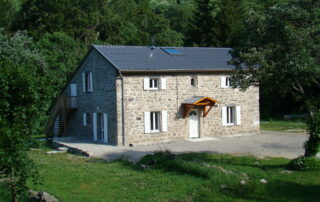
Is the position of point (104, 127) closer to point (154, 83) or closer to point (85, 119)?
point (85, 119)

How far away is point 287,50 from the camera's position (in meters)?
13.3

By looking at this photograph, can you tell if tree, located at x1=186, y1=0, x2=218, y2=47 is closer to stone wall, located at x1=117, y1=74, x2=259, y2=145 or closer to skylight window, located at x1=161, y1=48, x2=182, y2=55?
skylight window, located at x1=161, y1=48, x2=182, y2=55

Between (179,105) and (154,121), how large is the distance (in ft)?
6.14

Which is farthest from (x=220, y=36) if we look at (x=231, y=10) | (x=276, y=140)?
(x=276, y=140)

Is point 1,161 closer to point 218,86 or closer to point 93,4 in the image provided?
point 218,86

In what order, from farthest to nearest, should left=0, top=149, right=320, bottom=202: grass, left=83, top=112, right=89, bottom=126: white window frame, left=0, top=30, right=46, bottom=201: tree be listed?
left=83, top=112, right=89, bottom=126: white window frame → left=0, top=149, right=320, bottom=202: grass → left=0, top=30, right=46, bottom=201: tree

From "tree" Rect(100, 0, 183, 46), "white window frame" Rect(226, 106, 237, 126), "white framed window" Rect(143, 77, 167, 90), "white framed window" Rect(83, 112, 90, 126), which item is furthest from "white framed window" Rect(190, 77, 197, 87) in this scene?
"tree" Rect(100, 0, 183, 46)

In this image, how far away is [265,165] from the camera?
49.8 feet

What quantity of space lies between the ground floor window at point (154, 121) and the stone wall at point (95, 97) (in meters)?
2.24

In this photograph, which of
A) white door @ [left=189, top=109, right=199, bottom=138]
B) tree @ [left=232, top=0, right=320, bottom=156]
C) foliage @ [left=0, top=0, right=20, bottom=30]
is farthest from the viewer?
foliage @ [left=0, top=0, right=20, bottom=30]

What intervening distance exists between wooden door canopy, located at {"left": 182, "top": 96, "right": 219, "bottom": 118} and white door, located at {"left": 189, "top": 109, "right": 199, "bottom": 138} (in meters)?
0.48

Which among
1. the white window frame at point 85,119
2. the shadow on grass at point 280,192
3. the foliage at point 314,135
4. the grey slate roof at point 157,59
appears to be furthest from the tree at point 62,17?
the shadow on grass at point 280,192

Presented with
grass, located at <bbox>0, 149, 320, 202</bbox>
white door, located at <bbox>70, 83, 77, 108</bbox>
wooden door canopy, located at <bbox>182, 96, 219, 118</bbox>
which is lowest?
grass, located at <bbox>0, 149, 320, 202</bbox>

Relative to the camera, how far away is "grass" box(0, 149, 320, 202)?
36.4 feet
